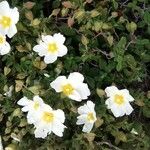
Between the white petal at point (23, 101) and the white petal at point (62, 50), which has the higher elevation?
the white petal at point (62, 50)

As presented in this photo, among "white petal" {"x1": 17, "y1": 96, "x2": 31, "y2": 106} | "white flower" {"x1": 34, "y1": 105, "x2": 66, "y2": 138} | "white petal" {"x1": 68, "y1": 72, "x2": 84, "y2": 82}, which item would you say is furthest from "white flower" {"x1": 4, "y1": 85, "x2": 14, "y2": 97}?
"white petal" {"x1": 68, "y1": 72, "x2": 84, "y2": 82}

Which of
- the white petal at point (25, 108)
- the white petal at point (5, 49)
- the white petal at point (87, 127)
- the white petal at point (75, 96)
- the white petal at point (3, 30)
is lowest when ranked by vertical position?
the white petal at point (87, 127)

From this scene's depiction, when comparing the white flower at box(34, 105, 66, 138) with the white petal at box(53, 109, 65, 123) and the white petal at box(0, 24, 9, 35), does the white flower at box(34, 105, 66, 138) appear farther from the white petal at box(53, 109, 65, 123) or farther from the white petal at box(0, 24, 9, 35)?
the white petal at box(0, 24, 9, 35)

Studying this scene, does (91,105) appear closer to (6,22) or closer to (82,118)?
(82,118)

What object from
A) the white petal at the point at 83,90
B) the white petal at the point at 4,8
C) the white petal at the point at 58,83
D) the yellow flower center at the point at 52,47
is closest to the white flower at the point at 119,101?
the white petal at the point at 83,90

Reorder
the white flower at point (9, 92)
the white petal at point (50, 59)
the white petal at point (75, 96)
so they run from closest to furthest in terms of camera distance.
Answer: the white petal at point (75, 96) < the white petal at point (50, 59) < the white flower at point (9, 92)

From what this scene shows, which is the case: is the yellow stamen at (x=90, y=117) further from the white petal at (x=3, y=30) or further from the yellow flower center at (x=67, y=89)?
the white petal at (x=3, y=30)

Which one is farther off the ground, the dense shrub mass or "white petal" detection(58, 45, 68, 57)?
"white petal" detection(58, 45, 68, 57)
